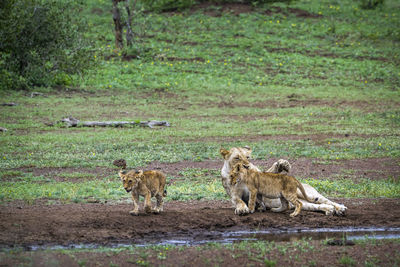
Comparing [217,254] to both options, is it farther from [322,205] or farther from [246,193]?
[322,205]

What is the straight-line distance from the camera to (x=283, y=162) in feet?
31.1

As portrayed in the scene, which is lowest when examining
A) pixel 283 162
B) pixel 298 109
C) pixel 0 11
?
pixel 298 109

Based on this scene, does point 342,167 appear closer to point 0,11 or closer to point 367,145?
point 367,145

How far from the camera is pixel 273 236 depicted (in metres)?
8.55

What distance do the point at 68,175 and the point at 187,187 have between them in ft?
9.89

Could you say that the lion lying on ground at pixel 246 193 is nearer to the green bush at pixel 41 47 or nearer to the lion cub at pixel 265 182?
the lion cub at pixel 265 182

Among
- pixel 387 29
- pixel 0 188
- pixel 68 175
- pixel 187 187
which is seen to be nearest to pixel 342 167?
pixel 187 187

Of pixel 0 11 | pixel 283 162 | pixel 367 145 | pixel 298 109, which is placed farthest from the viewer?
pixel 298 109

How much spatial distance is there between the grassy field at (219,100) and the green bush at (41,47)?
0.94m

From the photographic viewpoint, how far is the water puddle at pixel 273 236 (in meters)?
8.07

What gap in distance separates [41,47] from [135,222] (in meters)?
20.2

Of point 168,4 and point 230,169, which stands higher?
point 168,4

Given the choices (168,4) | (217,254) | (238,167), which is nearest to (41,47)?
(168,4)

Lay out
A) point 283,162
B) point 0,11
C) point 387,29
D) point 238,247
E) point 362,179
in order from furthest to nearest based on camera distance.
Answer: point 387,29 → point 0,11 → point 362,179 → point 283,162 → point 238,247
